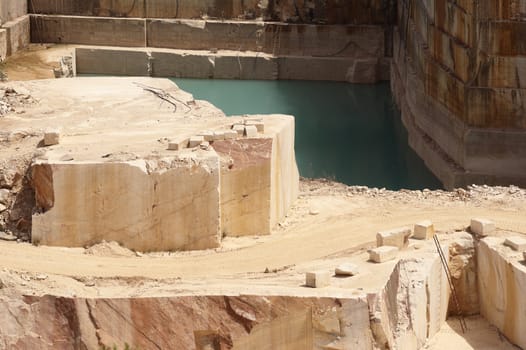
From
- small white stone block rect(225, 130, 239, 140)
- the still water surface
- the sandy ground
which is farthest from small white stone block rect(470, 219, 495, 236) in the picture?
the still water surface

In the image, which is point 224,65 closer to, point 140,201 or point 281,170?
point 281,170

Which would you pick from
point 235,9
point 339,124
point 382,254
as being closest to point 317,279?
point 382,254

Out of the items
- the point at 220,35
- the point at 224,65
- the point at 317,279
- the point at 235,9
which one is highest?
the point at 235,9

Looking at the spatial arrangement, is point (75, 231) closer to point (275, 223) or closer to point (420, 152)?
point (275, 223)

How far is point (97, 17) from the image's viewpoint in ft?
97.2

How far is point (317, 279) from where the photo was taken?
36.1 ft

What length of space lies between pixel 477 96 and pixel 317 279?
9152mm

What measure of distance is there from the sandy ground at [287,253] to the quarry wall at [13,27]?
12.1 meters

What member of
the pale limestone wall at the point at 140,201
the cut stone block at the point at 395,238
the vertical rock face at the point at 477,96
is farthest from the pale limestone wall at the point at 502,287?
the vertical rock face at the point at 477,96

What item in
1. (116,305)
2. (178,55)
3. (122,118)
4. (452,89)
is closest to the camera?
(116,305)

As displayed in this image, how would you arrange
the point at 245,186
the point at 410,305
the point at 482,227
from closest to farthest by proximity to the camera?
the point at 410,305 < the point at 482,227 < the point at 245,186

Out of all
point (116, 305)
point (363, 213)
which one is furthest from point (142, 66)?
point (116, 305)

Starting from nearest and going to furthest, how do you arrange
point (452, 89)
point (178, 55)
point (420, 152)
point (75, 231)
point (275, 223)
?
1. point (75, 231)
2. point (275, 223)
3. point (452, 89)
4. point (420, 152)
5. point (178, 55)

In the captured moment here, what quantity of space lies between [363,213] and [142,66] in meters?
15.2
